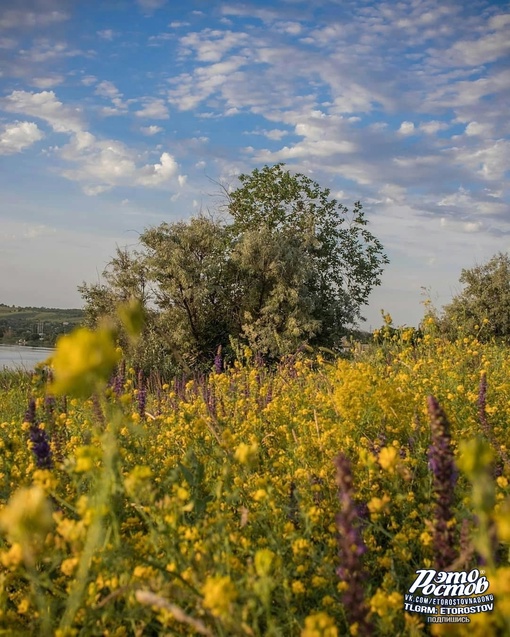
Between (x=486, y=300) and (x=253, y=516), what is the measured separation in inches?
853

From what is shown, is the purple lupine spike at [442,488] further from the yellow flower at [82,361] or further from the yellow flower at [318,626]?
the yellow flower at [82,361]

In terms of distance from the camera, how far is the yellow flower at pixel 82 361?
137 centimetres

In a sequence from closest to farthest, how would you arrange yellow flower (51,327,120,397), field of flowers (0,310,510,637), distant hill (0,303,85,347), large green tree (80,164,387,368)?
yellow flower (51,327,120,397), field of flowers (0,310,510,637), large green tree (80,164,387,368), distant hill (0,303,85,347)

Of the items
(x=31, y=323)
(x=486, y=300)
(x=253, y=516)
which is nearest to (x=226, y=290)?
(x=486, y=300)

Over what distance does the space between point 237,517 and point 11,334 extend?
129 ft

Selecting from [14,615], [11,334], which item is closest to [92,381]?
[14,615]

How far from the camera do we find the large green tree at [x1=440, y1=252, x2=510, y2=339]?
2172 centimetres

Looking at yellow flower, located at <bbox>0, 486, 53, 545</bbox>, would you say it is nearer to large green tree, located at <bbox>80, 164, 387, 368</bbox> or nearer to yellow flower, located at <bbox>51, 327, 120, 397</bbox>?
yellow flower, located at <bbox>51, 327, 120, 397</bbox>

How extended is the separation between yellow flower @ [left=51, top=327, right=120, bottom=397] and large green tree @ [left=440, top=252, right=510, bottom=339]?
21048mm

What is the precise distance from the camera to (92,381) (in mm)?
1410

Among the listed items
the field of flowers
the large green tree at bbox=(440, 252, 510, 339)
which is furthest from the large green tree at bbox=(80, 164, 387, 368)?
the field of flowers

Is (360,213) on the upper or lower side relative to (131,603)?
upper

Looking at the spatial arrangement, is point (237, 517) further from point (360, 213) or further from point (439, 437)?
point (360, 213)

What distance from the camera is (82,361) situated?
1360mm
